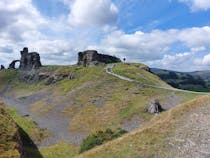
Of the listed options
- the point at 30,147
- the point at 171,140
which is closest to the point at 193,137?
the point at 171,140

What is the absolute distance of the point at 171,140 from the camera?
45.2 meters

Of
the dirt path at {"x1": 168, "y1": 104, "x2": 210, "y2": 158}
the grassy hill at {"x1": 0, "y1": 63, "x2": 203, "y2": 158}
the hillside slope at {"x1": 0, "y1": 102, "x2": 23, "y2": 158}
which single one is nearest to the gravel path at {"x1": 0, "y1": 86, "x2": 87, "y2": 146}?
the grassy hill at {"x1": 0, "y1": 63, "x2": 203, "y2": 158}

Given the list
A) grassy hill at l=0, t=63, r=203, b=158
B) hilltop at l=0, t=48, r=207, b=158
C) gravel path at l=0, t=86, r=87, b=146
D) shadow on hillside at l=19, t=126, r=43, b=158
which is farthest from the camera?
grassy hill at l=0, t=63, r=203, b=158

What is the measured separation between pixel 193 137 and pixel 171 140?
9.19 feet

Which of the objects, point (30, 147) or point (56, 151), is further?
point (30, 147)

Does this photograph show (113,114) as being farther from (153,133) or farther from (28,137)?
(153,133)

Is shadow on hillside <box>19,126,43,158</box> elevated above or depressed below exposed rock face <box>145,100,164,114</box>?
below

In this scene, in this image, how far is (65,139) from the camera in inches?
3949

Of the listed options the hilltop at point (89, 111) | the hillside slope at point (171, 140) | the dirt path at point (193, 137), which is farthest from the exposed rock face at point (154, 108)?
the dirt path at point (193, 137)

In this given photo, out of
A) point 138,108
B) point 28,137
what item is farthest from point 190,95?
point 28,137

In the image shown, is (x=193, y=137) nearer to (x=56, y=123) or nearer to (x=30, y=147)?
(x=30, y=147)

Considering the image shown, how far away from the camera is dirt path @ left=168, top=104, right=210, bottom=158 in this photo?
4203 centimetres

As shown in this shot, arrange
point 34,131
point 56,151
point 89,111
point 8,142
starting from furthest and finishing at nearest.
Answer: point 89,111 → point 34,131 → point 56,151 → point 8,142

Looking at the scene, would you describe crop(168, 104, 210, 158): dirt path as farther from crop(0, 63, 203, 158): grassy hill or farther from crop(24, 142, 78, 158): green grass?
crop(0, 63, 203, 158): grassy hill
